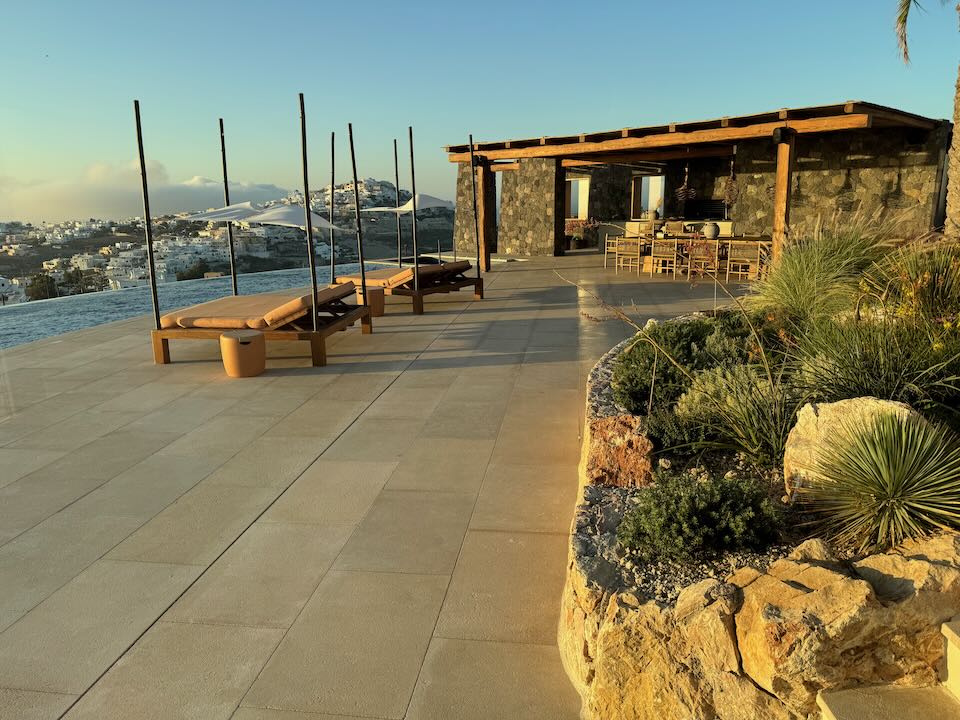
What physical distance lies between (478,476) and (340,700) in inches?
77.1

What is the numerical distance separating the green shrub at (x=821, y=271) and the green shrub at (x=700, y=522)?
2.88m

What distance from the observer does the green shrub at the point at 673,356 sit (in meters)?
4.37

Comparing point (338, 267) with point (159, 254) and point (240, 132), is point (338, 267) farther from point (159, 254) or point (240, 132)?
point (240, 132)

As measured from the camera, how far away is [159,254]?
1373 cm

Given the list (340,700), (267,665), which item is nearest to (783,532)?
(340,700)

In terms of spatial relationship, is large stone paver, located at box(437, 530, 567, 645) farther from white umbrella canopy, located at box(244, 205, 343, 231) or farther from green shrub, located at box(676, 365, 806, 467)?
white umbrella canopy, located at box(244, 205, 343, 231)

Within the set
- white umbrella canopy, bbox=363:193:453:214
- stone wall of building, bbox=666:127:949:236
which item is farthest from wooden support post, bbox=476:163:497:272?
stone wall of building, bbox=666:127:949:236

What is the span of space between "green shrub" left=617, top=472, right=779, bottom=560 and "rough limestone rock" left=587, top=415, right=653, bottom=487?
59 centimetres

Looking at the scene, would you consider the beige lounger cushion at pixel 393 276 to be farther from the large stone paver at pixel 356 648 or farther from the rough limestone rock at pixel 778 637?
the rough limestone rock at pixel 778 637

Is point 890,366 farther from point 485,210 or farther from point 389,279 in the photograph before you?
point 485,210

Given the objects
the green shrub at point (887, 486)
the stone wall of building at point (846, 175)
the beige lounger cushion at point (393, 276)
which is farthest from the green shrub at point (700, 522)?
the stone wall of building at point (846, 175)

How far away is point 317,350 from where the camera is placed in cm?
706

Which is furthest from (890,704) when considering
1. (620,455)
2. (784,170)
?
(784,170)

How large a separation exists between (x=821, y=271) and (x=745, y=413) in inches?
118
